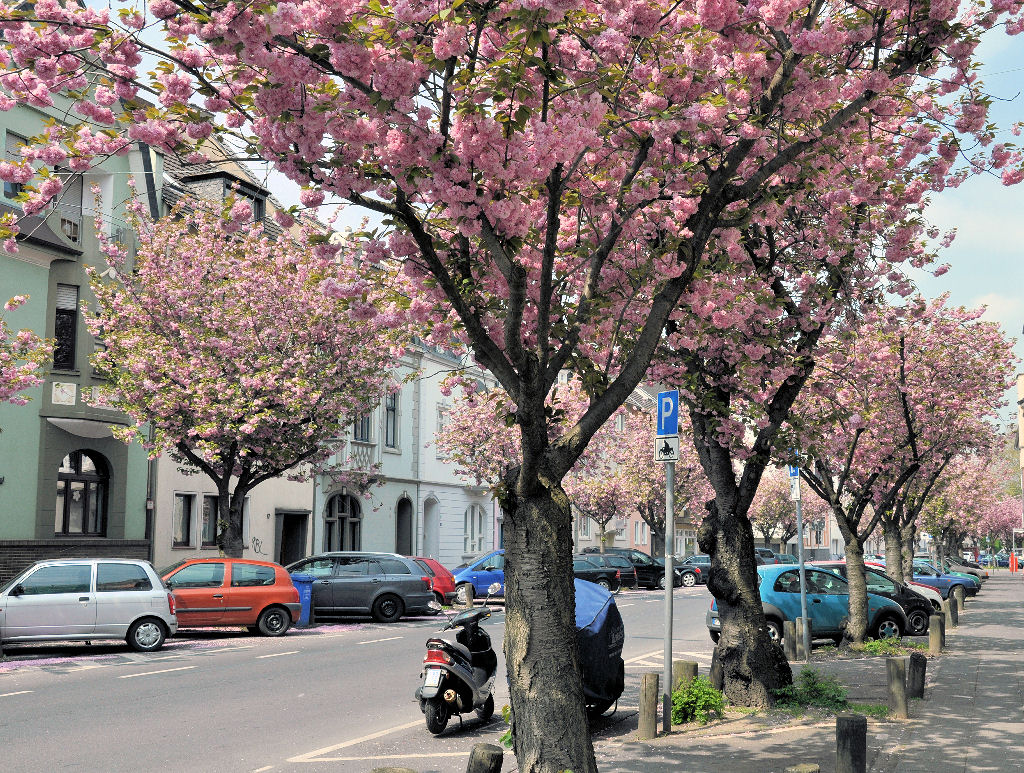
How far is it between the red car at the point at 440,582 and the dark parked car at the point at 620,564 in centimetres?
1201

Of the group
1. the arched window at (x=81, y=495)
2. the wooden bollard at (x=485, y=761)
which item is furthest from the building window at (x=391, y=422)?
the wooden bollard at (x=485, y=761)

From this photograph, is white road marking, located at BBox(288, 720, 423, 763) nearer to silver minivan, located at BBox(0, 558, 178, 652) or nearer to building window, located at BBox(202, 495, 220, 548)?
silver minivan, located at BBox(0, 558, 178, 652)

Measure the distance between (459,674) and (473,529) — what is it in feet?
118

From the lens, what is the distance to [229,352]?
20875 mm

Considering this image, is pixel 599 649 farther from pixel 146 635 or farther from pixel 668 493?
pixel 146 635

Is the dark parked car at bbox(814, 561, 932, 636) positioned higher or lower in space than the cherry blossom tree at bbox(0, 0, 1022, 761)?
lower

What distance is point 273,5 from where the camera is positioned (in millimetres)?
4906

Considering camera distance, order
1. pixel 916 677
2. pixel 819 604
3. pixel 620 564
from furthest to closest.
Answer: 1. pixel 620 564
2. pixel 819 604
3. pixel 916 677

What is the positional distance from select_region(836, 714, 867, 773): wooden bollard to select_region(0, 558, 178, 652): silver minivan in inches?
541

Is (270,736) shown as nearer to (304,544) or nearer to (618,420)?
(304,544)

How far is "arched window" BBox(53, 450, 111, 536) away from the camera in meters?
24.6

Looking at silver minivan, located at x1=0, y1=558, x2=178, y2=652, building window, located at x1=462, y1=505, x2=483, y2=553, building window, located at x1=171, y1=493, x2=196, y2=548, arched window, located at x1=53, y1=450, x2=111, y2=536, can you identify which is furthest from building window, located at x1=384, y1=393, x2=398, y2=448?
silver minivan, located at x1=0, y1=558, x2=178, y2=652

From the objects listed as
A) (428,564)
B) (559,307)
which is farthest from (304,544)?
(559,307)

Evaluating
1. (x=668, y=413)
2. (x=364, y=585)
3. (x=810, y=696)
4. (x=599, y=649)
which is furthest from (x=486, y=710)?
(x=364, y=585)
